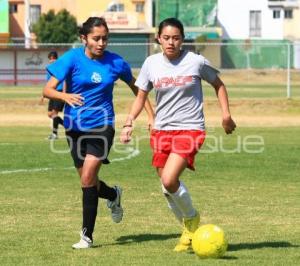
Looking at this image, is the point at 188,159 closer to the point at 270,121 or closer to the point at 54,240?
the point at 54,240

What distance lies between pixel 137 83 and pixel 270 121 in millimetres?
20031

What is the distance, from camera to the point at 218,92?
8742mm

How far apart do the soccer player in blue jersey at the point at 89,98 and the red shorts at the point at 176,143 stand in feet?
1.64

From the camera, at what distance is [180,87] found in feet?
28.2

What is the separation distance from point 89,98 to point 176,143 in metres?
0.98

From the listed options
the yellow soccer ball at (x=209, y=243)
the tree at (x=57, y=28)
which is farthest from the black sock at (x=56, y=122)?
the tree at (x=57, y=28)

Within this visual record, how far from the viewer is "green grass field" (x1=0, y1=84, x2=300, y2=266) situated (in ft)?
27.6

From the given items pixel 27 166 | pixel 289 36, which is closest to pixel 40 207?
pixel 27 166

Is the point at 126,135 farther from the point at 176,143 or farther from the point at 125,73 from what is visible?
the point at 125,73

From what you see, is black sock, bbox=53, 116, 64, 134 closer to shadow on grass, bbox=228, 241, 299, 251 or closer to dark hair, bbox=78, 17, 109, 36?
dark hair, bbox=78, 17, 109, 36

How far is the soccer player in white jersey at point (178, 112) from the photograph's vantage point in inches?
336

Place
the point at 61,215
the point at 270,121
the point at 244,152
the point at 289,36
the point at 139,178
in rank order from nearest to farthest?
the point at 61,215
the point at 139,178
the point at 244,152
the point at 270,121
the point at 289,36

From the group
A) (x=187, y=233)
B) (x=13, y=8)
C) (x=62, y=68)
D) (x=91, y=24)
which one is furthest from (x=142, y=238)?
(x=13, y=8)

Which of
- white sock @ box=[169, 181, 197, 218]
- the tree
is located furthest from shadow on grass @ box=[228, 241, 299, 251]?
A: the tree
